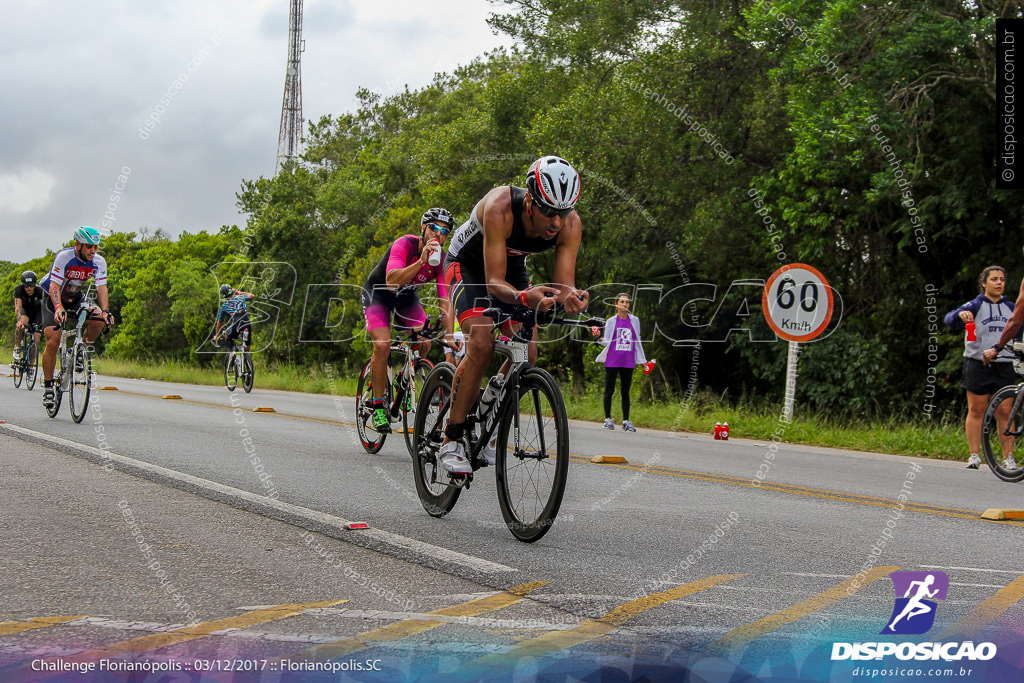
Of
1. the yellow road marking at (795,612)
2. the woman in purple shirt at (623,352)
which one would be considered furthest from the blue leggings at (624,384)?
the yellow road marking at (795,612)

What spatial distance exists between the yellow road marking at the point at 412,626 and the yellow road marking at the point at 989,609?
157 cm

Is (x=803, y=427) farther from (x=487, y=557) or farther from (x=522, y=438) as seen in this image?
(x=487, y=557)

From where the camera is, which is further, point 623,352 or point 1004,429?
point 623,352

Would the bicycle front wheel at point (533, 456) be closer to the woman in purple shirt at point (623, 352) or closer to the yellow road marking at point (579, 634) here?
the yellow road marking at point (579, 634)

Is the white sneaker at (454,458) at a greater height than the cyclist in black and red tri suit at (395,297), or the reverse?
the cyclist in black and red tri suit at (395,297)

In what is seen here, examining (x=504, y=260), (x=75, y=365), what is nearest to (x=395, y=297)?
(x=504, y=260)

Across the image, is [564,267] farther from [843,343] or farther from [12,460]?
[843,343]

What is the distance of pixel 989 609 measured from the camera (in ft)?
12.7

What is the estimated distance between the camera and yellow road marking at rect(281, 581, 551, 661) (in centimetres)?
315

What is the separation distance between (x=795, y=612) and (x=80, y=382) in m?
9.50

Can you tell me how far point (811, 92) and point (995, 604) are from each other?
13.3 m

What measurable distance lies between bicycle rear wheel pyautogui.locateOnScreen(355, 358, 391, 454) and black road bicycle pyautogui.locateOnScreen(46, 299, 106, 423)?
3639 millimetres

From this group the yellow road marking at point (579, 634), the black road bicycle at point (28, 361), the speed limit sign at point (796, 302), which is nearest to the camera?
the yellow road marking at point (579, 634)

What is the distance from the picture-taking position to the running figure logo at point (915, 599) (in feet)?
11.8
